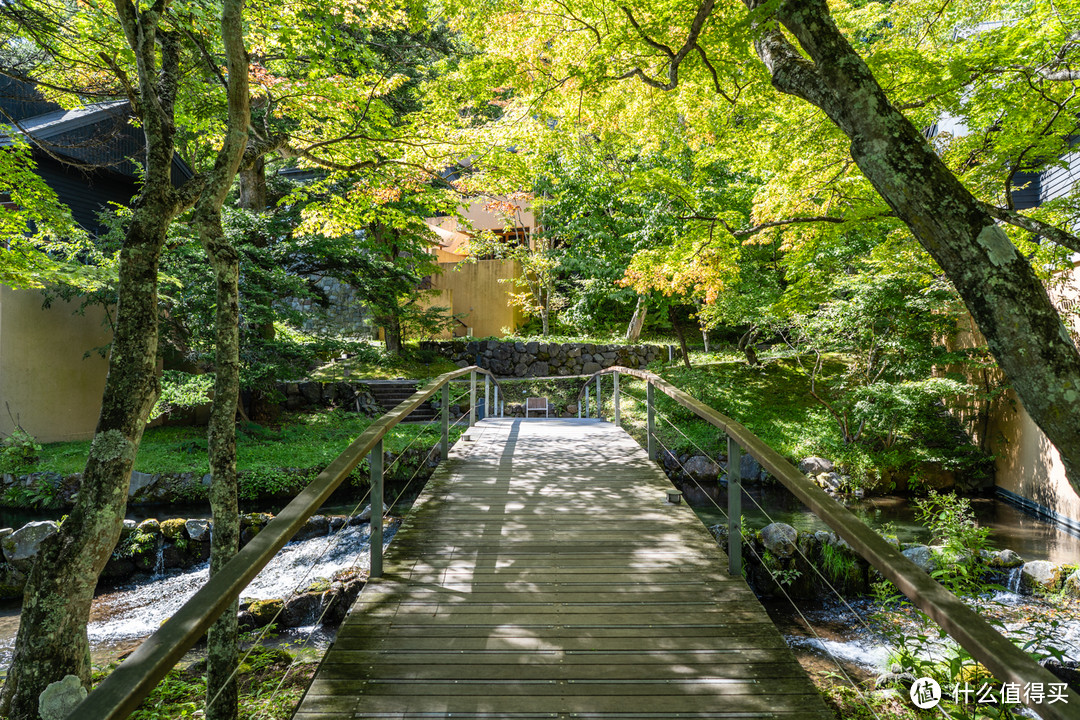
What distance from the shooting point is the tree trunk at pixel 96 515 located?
306cm

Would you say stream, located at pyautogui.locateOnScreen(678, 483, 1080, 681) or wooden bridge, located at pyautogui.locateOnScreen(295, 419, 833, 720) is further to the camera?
stream, located at pyautogui.locateOnScreen(678, 483, 1080, 681)

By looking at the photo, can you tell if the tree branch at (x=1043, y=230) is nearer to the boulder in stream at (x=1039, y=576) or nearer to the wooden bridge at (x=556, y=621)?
the wooden bridge at (x=556, y=621)

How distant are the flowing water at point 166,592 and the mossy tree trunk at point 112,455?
1.79 meters

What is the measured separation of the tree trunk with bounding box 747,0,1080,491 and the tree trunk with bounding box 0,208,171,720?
4.03 meters

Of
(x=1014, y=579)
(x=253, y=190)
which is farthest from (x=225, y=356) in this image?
(x=253, y=190)

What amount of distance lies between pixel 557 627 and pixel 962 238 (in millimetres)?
2745

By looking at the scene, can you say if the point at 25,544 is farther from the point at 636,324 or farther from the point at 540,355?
the point at 636,324

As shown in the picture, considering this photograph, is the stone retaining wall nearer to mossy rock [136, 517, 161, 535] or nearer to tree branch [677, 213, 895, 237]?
tree branch [677, 213, 895, 237]

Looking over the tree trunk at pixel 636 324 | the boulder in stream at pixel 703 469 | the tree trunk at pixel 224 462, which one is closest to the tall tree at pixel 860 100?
the tree trunk at pixel 224 462

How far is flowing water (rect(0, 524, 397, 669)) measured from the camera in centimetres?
552

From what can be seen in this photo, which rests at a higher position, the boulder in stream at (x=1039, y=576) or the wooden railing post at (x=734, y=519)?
the wooden railing post at (x=734, y=519)

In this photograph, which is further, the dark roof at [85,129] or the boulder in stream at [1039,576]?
the dark roof at [85,129]

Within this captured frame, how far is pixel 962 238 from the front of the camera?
9.68ft

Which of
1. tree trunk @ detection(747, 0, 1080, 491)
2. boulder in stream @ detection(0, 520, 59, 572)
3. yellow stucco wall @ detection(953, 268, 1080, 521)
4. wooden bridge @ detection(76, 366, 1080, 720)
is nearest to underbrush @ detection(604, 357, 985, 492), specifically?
yellow stucco wall @ detection(953, 268, 1080, 521)
